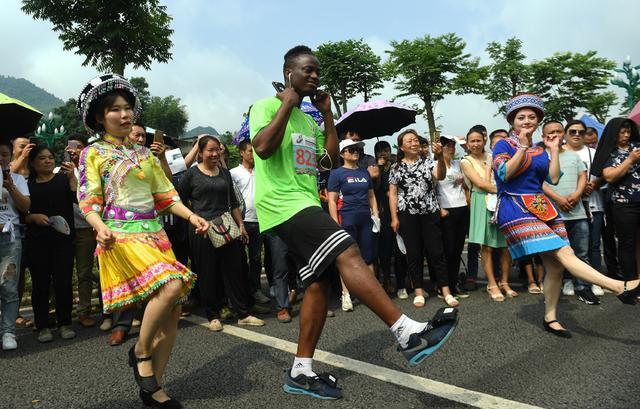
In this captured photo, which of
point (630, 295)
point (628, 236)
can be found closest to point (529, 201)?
point (630, 295)

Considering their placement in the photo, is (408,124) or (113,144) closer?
(113,144)

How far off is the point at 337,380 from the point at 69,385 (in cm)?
190

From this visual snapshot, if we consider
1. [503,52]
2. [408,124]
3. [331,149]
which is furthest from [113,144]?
[503,52]

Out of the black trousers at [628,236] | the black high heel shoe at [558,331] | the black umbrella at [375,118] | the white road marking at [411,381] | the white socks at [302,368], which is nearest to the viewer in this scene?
the white road marking at [411,381]

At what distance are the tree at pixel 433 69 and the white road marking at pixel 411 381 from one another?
2992 cm

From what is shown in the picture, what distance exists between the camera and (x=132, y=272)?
2.82 meters

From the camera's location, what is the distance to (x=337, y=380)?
10.0 ft

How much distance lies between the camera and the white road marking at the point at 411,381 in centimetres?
268

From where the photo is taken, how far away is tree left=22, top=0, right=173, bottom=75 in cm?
2375

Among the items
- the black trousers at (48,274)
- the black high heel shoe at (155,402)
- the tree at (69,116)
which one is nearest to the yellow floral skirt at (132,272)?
the black high heel shoe at (155,402)

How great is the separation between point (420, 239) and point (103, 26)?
23.2 metres

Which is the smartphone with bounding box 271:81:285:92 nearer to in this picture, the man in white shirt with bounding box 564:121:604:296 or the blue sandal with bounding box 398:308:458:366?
the blue sandal with bounding box 398:308:458:366

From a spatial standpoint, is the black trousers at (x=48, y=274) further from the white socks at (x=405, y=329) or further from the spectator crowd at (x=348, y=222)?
the white socks at (x=405, y=329)

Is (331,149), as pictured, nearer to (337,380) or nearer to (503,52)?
(337,380)
